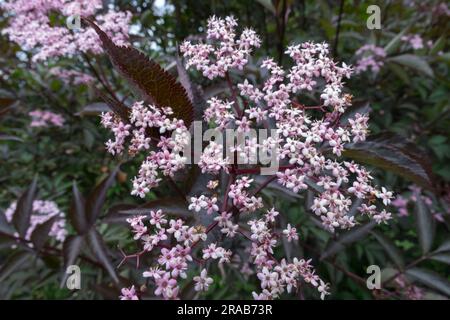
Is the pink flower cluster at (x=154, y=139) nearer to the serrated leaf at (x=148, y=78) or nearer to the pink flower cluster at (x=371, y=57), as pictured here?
the serrated leaf at (x=148, y=78)

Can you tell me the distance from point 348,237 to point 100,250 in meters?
0.92

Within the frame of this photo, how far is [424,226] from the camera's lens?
5.59 feet

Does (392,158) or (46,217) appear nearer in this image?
(392,158)

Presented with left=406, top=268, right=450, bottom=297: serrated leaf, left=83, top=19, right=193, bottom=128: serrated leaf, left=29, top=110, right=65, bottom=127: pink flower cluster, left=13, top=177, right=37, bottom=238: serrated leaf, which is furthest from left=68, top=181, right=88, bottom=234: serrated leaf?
left=406, top=268, right=450, bottom=297: serrated leaf

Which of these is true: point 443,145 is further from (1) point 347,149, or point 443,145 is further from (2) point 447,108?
(1) point 347,149

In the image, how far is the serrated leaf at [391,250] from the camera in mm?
1681

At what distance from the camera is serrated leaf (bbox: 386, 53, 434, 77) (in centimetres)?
203

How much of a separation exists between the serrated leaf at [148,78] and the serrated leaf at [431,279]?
1.04 m

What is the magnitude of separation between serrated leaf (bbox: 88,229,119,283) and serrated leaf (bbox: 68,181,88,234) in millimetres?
47

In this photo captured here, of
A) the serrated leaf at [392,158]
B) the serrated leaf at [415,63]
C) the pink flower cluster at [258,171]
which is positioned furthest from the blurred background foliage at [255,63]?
the pink flower cluster at [258,171]

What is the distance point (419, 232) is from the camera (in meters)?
1.71

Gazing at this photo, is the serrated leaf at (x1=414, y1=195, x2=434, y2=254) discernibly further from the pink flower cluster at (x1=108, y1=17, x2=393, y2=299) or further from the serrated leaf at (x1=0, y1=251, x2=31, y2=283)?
the serrated leaf at (x1=0, y1=251, x2=31, y2=283)

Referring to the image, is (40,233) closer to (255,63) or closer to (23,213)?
(23,213)

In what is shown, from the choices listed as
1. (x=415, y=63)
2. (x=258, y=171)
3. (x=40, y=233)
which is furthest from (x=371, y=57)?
(x=40, y=233)
